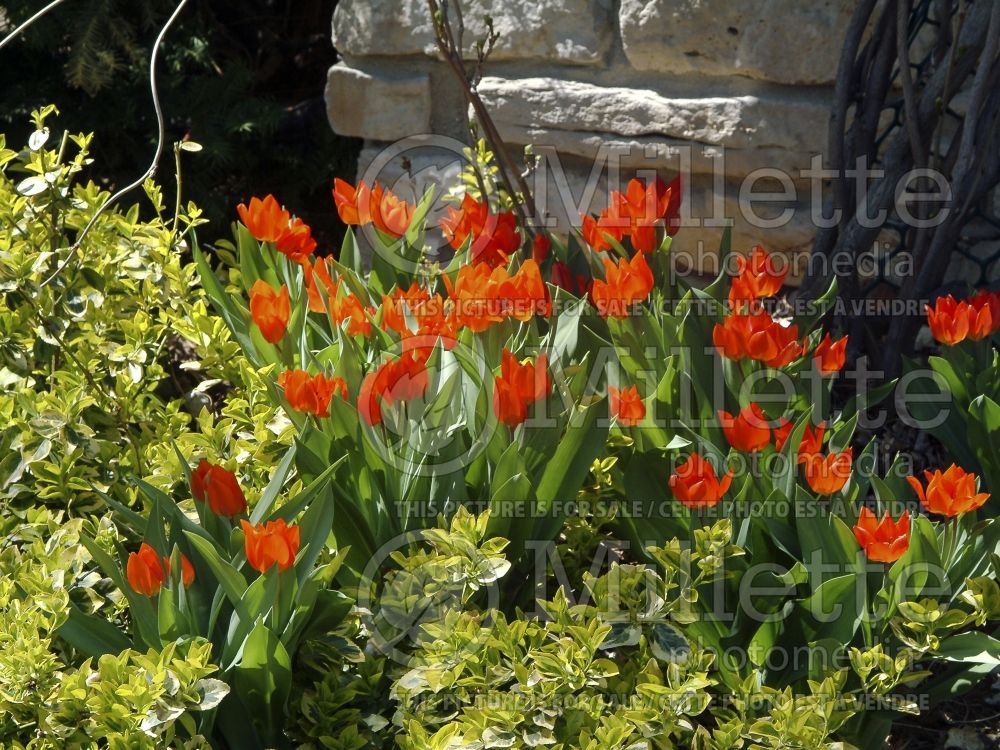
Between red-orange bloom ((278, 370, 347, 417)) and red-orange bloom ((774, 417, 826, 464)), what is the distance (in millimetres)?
562

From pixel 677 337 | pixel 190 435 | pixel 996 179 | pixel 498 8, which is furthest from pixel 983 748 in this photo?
pixel 498 8

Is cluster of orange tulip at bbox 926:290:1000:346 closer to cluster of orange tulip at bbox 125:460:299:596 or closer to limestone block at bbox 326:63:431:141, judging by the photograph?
cluster of orange tulip at bbox 125:460:299:596

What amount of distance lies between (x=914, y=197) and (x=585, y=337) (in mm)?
785

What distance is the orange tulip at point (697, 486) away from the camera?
130 cm

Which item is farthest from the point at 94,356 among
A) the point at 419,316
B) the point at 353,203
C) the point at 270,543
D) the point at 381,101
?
the point at 381,101

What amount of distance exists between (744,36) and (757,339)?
3.14ft

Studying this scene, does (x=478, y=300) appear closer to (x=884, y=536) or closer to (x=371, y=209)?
(x=371, y=209)

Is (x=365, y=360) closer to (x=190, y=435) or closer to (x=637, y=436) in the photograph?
(x=190, y=435)

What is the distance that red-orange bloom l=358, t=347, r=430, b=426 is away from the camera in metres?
1.38

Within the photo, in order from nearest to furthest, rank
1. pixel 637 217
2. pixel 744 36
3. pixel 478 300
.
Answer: pixel 478 300 < pixel 637 217 < pixel 744 36

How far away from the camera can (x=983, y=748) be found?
4.87 ft

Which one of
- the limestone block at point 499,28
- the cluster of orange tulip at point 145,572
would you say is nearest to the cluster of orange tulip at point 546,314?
the cluster of orange tulip at point 145,572

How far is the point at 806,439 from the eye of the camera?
138 cm

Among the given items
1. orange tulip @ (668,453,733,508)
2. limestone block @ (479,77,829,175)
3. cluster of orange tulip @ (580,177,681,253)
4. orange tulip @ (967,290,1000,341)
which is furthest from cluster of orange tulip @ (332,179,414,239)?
orange tulip @ (967,290,1000,341)
